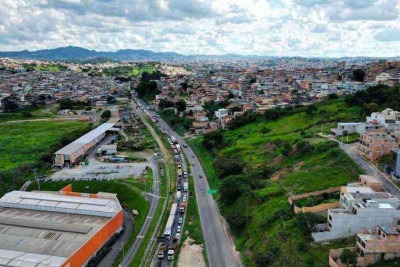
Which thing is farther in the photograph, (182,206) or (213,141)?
(213,141)

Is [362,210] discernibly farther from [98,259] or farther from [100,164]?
[100,164]

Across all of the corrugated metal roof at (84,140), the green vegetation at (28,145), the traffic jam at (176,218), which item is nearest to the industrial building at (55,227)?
the traffic jam at (176,218)

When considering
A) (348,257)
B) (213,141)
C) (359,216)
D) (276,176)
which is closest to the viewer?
(348,257)

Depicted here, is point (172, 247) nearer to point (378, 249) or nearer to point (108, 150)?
point (378, 249)

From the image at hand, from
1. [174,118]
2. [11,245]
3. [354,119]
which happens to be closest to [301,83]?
[174,118]

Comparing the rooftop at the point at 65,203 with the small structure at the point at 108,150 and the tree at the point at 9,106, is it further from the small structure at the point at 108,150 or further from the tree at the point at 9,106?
the tree at the point at 9,106

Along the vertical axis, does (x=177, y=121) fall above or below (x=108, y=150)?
above

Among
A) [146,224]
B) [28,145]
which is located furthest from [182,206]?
[28,145]

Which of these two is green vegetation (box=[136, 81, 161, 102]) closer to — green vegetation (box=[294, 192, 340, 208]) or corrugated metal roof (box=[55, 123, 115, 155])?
corrugated metal roof (box=[55, 123, 115, 155])
